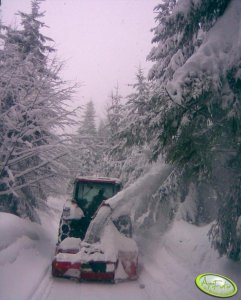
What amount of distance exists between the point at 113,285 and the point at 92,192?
348 centimetres

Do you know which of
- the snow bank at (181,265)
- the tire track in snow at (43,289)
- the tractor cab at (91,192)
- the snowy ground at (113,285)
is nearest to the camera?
the tire track in snow at (43,289)

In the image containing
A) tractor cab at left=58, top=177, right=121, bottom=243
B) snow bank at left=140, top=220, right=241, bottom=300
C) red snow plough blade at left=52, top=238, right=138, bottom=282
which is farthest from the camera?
tractor cab at left=58, top=177, right=121, bottom=243

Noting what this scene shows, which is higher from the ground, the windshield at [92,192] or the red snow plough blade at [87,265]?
the windshield at [92,192]

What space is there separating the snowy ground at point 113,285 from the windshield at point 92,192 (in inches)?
75.1

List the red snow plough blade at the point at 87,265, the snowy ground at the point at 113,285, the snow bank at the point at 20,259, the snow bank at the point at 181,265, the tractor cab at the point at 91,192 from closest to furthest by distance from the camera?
the snow bank at the point at 20,259, the snowy ground at the point at 113,285, the snow bank at the point at 181,265, the red snow plough blade at the point at 87,265, the tractor cab at the point at 91,192

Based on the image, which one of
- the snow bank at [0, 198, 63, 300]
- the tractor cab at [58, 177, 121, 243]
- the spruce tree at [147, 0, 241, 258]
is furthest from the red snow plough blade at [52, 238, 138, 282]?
the spruce tree at [147, 0, 241, 258]

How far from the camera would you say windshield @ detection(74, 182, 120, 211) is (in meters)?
9.70

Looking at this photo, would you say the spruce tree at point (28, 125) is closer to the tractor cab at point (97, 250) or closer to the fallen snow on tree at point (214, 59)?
the tractor cab at point (97, 250)

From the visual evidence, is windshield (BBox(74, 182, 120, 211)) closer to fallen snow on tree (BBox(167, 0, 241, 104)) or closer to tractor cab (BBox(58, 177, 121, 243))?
tractor cab (BBox(58, 177, 121, 243))

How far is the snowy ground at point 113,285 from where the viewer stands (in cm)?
598

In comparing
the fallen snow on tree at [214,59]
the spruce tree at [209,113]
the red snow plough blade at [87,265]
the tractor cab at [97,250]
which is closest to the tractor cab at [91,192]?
the tractor cab at [97,250]

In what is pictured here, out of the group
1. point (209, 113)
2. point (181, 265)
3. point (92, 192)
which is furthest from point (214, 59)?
point (92, 192)

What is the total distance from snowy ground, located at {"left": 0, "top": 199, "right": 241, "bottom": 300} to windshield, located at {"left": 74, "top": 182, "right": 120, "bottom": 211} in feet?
6.26

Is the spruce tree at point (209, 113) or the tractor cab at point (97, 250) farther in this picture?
the tractor cab at point (97, 250)
